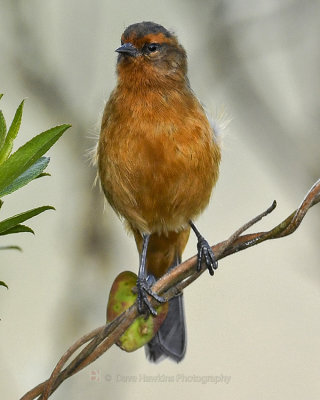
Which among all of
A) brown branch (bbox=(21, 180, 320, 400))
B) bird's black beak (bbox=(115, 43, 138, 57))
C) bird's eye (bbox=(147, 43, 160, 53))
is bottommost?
brown branch (bbox=(21, 180, 320, 400))

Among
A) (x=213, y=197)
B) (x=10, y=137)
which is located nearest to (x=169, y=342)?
(x=213, y=197)

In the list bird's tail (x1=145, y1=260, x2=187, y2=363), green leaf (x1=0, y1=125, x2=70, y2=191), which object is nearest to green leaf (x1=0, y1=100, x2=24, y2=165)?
green leaf (x1=0, y1=125, x2=70, y2=191)

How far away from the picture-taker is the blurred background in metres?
3.41

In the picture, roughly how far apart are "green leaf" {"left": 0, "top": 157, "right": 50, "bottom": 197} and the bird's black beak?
1.86 meters

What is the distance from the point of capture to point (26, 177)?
4.75 ft

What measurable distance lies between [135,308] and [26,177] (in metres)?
0.52

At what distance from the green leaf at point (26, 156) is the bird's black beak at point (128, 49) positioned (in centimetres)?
183

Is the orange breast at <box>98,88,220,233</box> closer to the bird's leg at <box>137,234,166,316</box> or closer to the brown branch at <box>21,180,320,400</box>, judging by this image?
the bird's leg at <box>137,234,166,316</box>

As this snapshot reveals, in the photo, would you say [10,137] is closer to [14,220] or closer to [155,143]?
[14,220]

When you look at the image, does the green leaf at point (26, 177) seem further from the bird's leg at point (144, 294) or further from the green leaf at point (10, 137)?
the bird's leg at point (144, 294)

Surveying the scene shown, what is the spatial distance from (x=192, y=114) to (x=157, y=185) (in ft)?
1.21

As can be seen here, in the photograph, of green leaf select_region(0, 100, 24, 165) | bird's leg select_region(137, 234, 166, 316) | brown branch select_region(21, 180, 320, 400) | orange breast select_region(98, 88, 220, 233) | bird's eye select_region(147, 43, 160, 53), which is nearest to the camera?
green leaf select_region(0, 100, 24, 165)

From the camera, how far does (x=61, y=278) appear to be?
4.61 meters

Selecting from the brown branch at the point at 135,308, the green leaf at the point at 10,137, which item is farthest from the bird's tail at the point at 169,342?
the green leaf at the point at 10,137
